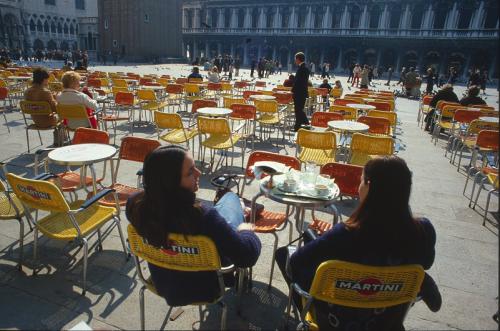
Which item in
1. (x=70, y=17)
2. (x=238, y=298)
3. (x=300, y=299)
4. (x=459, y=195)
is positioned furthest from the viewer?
(x=70, y=17)

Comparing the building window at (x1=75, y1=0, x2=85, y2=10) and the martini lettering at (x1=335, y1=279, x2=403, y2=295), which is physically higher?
the building window at (x1=75, y1=0, x2=85, y2=10)

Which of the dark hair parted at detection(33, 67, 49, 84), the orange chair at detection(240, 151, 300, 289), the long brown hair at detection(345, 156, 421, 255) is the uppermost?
the dark hair parted at detection(33, 67, 49, 84)

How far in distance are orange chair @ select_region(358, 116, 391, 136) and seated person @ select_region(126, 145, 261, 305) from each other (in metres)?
4.93

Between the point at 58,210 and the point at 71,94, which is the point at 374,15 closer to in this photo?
the point at 71,94

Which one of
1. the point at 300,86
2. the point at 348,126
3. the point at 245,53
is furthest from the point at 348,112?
the point at 245,53

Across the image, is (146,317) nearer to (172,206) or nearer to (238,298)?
(238,298)

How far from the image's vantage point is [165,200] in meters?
1.80

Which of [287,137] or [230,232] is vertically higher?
[230,232]

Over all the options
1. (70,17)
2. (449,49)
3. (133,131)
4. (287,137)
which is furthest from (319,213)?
(70,17)

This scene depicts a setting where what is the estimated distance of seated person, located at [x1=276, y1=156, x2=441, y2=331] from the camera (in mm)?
1688

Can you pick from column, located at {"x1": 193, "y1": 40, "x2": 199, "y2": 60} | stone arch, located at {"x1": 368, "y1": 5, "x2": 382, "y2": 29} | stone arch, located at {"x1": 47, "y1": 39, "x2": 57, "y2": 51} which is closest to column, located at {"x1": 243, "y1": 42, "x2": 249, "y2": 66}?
column, located at {"x1": 193, "y1": 40, "x2": 199, "y2": 60}

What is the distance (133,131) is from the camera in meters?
8.23

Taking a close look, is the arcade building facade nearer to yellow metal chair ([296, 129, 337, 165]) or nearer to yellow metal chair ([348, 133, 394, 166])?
yellow metal chair ([348, 133, 394, 166])

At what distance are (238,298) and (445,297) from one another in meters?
1.85
